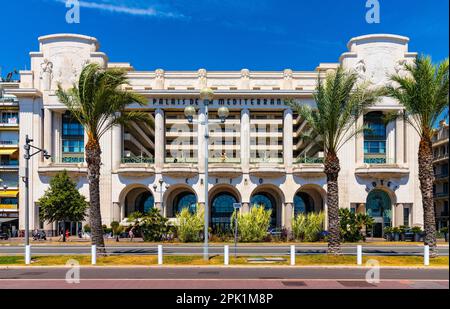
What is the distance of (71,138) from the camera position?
5397 cm

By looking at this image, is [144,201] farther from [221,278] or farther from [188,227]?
[221,278]

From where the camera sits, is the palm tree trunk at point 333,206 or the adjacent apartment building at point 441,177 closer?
the palm tree trunk at point 333,206

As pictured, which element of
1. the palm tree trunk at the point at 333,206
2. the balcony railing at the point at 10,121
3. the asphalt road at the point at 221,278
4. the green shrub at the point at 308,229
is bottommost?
the green shrub at the point at 308,229

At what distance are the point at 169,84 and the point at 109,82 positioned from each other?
A: 2936 cm

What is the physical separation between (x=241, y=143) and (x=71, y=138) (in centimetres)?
2243

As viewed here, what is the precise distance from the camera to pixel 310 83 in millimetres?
53344

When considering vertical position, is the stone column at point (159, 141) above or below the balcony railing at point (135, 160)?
above

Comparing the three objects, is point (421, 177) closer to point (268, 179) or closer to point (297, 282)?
point (297, 282)

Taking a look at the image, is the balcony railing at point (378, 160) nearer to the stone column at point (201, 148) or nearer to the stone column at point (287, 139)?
the stone column at point (287, 139)

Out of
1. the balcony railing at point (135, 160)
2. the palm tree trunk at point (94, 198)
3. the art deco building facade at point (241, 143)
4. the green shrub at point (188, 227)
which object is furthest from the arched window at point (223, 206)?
the palm tree trunk at point (94, 198)

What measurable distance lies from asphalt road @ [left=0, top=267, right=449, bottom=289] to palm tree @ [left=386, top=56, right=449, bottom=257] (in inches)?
227

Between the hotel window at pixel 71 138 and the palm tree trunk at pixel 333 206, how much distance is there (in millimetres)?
38269

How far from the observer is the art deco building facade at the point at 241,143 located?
168 feet

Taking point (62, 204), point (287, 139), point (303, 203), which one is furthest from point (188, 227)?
point (303, 203)
